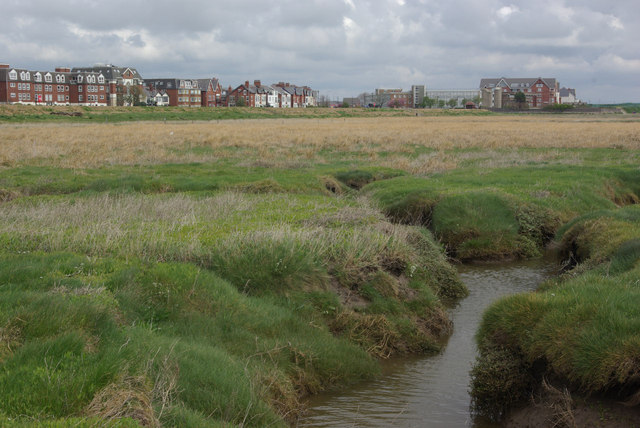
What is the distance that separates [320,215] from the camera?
1576cm

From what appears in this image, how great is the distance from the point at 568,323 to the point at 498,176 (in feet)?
55.4

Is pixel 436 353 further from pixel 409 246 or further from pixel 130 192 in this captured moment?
pixel 130 192

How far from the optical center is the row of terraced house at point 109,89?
451 ft

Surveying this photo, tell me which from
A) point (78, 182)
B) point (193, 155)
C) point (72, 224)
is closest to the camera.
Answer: point (72, 224)

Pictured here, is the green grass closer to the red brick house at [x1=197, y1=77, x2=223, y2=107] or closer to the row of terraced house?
the row of terraced house

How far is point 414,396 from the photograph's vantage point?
9.53 meters

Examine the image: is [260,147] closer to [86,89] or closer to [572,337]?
[572,337]

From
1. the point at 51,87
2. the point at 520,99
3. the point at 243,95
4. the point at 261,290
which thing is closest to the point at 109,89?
the point at 51,87

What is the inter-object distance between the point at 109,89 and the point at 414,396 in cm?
15817

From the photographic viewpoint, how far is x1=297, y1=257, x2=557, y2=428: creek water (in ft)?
28.8

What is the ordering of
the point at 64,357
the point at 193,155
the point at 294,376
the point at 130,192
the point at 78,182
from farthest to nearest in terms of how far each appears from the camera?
1. the point at 193,155
2. the point at 78,182
3. the point at 130,192
4. the point at 294,376
5. the point at 64,357

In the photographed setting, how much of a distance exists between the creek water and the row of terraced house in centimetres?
13868

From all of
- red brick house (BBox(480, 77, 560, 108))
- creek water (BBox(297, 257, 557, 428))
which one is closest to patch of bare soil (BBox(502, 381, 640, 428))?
creek water (BBox(297, 257, 557, 428))

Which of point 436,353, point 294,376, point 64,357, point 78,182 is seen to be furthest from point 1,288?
point 78,182
